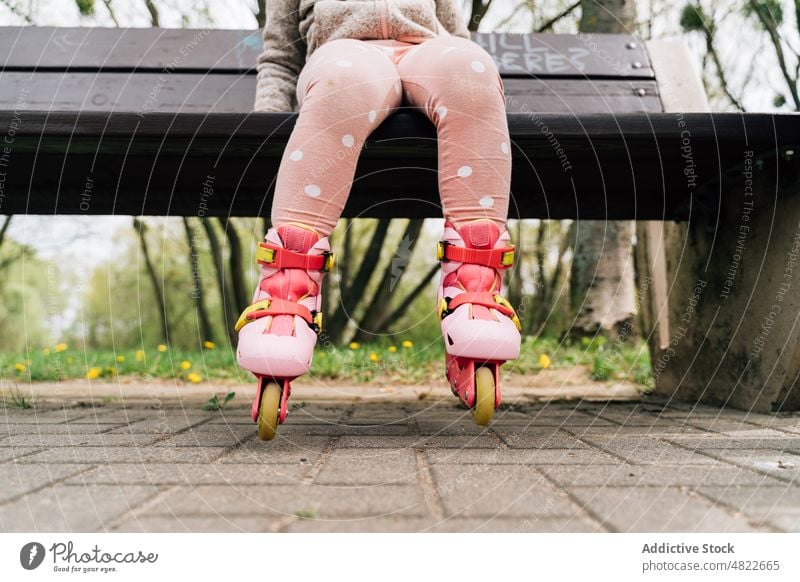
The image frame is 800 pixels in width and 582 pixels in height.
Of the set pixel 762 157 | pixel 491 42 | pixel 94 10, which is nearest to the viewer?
pixel 762 157

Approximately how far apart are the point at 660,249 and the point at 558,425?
1099 millimetres

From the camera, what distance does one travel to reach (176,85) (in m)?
2.03

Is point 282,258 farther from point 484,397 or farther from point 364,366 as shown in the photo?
point 364,366

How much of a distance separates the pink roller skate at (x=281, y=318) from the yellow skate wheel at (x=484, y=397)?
306 mm

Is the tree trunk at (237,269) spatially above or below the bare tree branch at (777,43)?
below

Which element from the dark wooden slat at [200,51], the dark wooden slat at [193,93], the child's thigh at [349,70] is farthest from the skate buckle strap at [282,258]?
the dark wooden slat at [200,51]

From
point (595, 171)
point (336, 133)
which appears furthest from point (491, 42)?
point (336, 133)

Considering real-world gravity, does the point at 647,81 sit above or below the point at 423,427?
above

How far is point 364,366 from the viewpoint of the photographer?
3.11m

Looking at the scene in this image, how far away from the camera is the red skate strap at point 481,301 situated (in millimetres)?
1120

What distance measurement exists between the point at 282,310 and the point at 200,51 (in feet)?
4.62

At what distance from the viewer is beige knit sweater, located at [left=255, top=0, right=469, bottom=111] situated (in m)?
1.38

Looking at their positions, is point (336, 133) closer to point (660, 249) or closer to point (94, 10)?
point (660, 249)

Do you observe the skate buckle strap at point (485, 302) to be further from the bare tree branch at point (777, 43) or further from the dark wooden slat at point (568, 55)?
the bare tree branch at point (777, 43)
